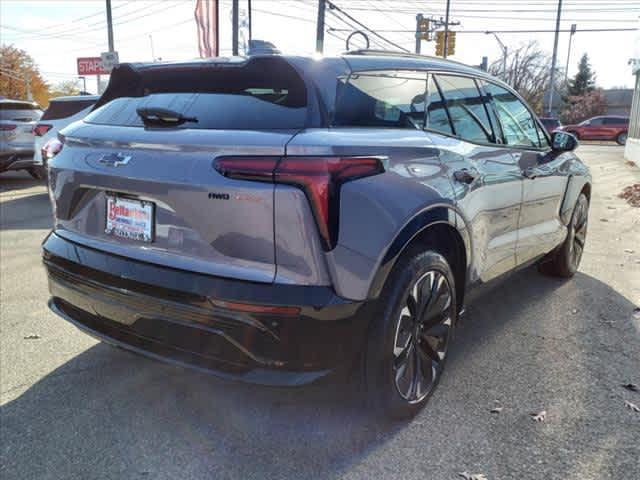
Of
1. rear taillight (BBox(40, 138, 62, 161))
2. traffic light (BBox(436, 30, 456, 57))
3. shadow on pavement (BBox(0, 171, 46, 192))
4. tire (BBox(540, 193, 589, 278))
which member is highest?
traffic light (BBox(436, 30, 456, 57))

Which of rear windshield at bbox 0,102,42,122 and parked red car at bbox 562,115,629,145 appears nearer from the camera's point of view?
rear windshield at bbox 0,102,42,122

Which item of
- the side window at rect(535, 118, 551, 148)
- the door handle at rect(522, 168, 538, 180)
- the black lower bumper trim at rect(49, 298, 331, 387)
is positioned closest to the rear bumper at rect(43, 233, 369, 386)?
the black lower bumper trim at rect(49, 298, 331, 387)

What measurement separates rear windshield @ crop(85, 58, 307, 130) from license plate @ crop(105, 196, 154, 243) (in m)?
0.37

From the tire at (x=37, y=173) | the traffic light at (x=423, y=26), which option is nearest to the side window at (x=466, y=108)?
the tire at (x=37, y=173)

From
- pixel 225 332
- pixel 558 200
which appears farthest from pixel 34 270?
pixel 558 200

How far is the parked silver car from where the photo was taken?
35.0ft

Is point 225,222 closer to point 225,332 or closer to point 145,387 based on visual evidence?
point 225,332

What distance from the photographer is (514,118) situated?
383 centimetres

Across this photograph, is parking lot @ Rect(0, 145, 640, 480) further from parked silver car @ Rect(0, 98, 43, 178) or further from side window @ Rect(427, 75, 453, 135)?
parked silver car @ Rect(0, 98, 43, 178)

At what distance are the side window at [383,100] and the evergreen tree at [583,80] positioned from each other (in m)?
70.0

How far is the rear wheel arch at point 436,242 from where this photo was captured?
224 cm

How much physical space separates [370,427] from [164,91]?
1890 mm

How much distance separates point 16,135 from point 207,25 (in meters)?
7.40

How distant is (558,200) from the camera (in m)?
4.23
